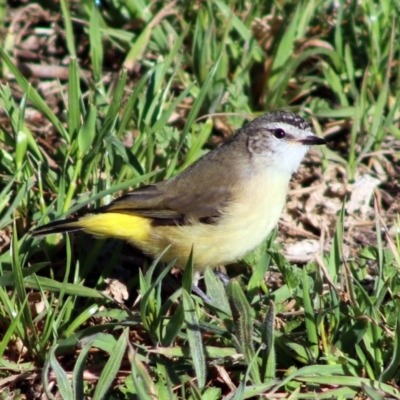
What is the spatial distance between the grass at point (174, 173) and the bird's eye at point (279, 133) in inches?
29.0

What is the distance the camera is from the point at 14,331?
15.5 ft

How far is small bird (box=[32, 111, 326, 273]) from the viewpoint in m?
5.33

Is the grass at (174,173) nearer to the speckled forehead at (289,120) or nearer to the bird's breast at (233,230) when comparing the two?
the bird's breast at (233,230)

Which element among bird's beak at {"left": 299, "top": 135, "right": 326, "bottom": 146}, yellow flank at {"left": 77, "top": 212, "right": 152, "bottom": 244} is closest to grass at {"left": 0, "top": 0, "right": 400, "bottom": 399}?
yellow flank at {"left": 77, "top": 212, "right": 152, "bottom": 244}

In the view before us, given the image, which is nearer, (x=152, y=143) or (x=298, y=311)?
(x=298, y=311)

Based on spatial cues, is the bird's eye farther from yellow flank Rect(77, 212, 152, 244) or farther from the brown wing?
yellow flank Rect(77, 212, 152, 244)

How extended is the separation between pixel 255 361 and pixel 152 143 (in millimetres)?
2256

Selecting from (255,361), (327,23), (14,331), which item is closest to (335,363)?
(255,361)

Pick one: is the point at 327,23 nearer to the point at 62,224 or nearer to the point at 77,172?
the point at 77,172

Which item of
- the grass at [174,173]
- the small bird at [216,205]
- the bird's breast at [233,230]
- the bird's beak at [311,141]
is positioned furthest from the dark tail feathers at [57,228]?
the bird's beak at [311,141]

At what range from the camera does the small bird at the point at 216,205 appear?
210 inches

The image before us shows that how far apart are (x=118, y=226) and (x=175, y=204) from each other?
0.46 m

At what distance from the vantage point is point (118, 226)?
17.7 feet

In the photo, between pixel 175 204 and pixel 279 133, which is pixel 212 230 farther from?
pixel 279 133
